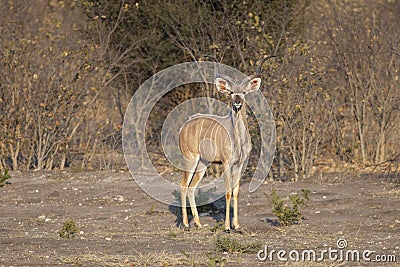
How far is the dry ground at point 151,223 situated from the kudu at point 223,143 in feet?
1.44

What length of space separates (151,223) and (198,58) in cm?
451

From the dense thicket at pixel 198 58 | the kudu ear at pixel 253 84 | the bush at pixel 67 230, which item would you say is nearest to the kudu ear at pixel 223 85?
the kudu ear at pixel 253 84

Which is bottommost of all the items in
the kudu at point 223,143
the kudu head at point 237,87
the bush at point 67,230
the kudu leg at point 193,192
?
the bush at point 67,230

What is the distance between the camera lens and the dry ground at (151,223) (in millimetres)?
7871

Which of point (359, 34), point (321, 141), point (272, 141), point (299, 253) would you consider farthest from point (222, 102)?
point (299, 253)

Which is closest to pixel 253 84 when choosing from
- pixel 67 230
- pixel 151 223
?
pixel 151 223

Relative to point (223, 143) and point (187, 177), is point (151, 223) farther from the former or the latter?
point (223, 143)

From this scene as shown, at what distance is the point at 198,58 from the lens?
14.0m

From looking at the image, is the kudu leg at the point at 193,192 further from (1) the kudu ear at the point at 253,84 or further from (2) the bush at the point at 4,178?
(2) the bush at the point at 4,178

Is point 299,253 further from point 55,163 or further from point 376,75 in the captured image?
point 55,163

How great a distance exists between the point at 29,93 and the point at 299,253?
24.0ft

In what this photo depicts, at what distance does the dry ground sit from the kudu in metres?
0.44

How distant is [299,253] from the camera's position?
26.0ft

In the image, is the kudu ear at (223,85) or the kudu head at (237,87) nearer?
the kudu head at (237,87)
